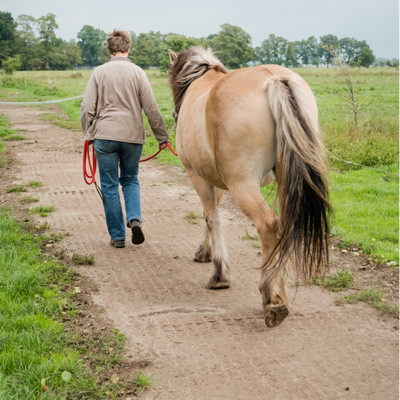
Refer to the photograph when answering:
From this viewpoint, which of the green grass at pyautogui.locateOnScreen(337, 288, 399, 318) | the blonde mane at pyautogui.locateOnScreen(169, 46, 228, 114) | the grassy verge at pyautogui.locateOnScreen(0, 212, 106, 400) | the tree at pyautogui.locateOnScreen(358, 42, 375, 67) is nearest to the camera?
the grassy verge at pyautogui.locateOnScreen(0, 212, 106, 400)

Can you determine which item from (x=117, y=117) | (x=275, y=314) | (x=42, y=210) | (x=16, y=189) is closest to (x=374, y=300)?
(x=275, y=314)

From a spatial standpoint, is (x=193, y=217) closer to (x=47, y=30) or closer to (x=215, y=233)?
(x=215, y=233)

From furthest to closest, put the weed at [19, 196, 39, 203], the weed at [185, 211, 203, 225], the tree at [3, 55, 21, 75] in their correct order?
1. the tree at [3, 55, 21, 75]
2. the weed at [19, 196, 39, 203]
3. the weed at [185, 211, 203, 225]

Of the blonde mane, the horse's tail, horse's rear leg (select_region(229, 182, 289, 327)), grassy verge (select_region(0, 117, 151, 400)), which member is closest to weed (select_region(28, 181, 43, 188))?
grassy verge (select_region(0, 117, 151, 400))

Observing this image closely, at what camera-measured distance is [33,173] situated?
29.5ft

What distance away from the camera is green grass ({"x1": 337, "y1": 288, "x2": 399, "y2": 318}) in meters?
3.83

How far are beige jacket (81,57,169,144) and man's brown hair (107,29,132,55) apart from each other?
0.38ft

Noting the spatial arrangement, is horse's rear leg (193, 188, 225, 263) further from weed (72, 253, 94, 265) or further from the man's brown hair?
the man's brown hair

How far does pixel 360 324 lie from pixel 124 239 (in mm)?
2872

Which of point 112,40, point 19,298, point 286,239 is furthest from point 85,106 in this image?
point 286,239

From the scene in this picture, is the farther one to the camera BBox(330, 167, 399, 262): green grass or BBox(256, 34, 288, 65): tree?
BBox(256, 34, 288, 65): tree

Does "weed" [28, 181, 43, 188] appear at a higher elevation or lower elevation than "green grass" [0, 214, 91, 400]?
higher

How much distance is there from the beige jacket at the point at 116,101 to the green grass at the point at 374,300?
275cm

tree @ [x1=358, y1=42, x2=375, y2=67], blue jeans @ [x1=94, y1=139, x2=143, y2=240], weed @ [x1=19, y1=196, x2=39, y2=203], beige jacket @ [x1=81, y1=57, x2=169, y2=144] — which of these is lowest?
weed @ [x1=19, y1=196, x2=39, y2=203]
